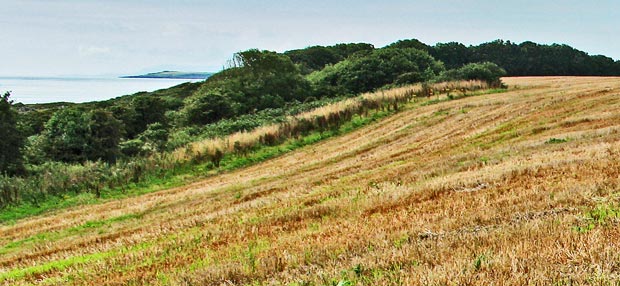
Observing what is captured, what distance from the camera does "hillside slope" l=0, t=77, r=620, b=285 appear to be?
4.16m

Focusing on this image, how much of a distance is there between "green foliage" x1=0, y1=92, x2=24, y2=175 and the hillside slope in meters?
17.7

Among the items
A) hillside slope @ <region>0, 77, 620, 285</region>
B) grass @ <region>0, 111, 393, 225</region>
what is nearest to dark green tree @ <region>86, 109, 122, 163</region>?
grass @ <region>0, 111, 393, 225</region>

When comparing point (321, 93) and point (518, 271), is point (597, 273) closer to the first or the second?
point (518, 271)

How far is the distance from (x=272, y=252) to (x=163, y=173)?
52.9ft

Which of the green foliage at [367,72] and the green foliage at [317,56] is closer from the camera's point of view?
the green foliage at [367,72]

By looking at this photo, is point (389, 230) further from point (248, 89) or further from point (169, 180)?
point (248, 89)

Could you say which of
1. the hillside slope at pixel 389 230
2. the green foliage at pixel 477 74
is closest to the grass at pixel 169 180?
the hillside slope at pixel 389 230

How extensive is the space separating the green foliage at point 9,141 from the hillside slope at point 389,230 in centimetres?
1767

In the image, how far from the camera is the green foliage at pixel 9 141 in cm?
2944

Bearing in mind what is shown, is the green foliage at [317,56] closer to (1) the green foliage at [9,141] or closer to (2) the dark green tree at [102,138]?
(2) the dark green tree at [102,138]

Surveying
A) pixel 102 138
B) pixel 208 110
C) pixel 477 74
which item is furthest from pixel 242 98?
pixel 477 74

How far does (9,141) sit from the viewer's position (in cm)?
3022

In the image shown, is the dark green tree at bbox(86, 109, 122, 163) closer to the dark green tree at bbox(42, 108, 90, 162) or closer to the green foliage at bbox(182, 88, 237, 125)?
the dark green tree at bbox(42, 108, 90, 162)

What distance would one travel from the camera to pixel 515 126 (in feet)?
58.1
